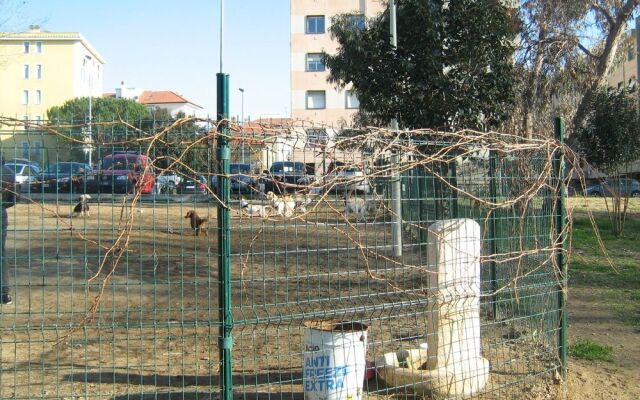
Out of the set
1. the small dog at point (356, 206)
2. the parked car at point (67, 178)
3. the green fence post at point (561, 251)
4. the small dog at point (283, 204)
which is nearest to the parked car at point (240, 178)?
the small dog at point (283, 204)

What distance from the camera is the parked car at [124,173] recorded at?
381 cm

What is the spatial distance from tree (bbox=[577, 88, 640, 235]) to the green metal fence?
20538 millimetres

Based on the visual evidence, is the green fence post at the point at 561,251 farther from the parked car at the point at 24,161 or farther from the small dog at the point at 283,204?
the parked car at the point at 24,161

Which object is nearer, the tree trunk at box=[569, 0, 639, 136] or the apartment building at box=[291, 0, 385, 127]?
the tree trunk at box=[569, 0, 639, 136]

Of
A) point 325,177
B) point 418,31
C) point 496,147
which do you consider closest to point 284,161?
point 325,177

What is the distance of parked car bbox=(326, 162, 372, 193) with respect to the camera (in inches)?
163

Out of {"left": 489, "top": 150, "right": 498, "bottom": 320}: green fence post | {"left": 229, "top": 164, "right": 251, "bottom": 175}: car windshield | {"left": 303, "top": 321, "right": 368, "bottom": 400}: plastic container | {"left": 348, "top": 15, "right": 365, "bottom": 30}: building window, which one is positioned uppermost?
{"left": 348, "top": 15, "right": 365, "bottom": 30}: building window

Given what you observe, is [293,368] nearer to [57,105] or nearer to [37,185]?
[37,185]

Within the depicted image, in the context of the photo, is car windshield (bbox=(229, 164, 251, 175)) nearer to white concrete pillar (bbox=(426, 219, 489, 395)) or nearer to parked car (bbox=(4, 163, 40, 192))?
parked car (bbox=(4, 163, 40, 192))

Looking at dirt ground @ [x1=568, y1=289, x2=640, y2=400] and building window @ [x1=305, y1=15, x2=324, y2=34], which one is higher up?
building window @ [x1=305, y1=15, x2=324, y2=34]

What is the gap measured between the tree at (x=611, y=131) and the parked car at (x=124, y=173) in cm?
2321

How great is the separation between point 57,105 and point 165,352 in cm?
6539

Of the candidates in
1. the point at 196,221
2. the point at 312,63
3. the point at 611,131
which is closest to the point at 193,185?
the point at 196,221

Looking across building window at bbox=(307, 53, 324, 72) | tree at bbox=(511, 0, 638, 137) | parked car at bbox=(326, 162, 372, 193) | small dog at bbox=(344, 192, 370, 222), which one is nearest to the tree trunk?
tree at bbox=(511, 0, 638, 137)
